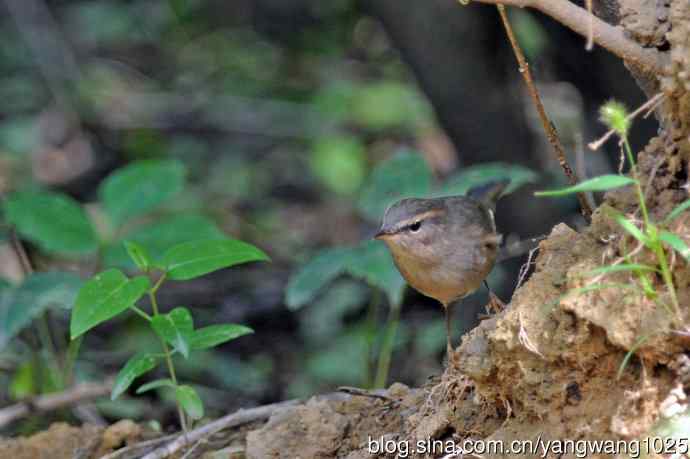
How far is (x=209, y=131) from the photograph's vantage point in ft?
33.5

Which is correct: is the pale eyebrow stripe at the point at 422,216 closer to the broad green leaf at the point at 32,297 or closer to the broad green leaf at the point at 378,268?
the broad green leaf at the point at 378,268

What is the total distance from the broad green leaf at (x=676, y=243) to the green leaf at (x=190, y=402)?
1.70 m

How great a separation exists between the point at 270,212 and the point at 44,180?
81.5 inches

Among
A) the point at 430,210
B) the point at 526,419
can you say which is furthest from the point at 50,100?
the point at 526,419

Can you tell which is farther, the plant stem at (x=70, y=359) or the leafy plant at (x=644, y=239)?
the plant stem at (x=70, y=359)

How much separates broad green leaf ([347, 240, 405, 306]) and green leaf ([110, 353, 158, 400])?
1398mm

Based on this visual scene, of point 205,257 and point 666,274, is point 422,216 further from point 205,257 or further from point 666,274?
point 666,274

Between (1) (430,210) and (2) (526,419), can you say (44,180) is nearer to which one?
(1) (430,210)

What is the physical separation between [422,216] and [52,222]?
5.84 ft

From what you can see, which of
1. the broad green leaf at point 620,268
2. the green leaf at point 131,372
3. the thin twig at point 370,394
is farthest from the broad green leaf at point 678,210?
the green leaf at point 131,372

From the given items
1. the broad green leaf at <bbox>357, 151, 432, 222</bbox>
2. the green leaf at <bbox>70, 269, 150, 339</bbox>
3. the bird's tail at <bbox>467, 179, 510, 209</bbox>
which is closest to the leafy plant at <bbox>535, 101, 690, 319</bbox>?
the green leaf at <bbox>70, 269, 150, 339</bbox>

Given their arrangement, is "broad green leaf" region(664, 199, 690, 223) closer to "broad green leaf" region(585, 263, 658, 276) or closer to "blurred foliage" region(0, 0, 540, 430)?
"broad green leaf" region(585, 263, 658, 276)

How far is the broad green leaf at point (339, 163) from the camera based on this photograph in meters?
9.01

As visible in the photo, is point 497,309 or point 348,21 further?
point 348,21
